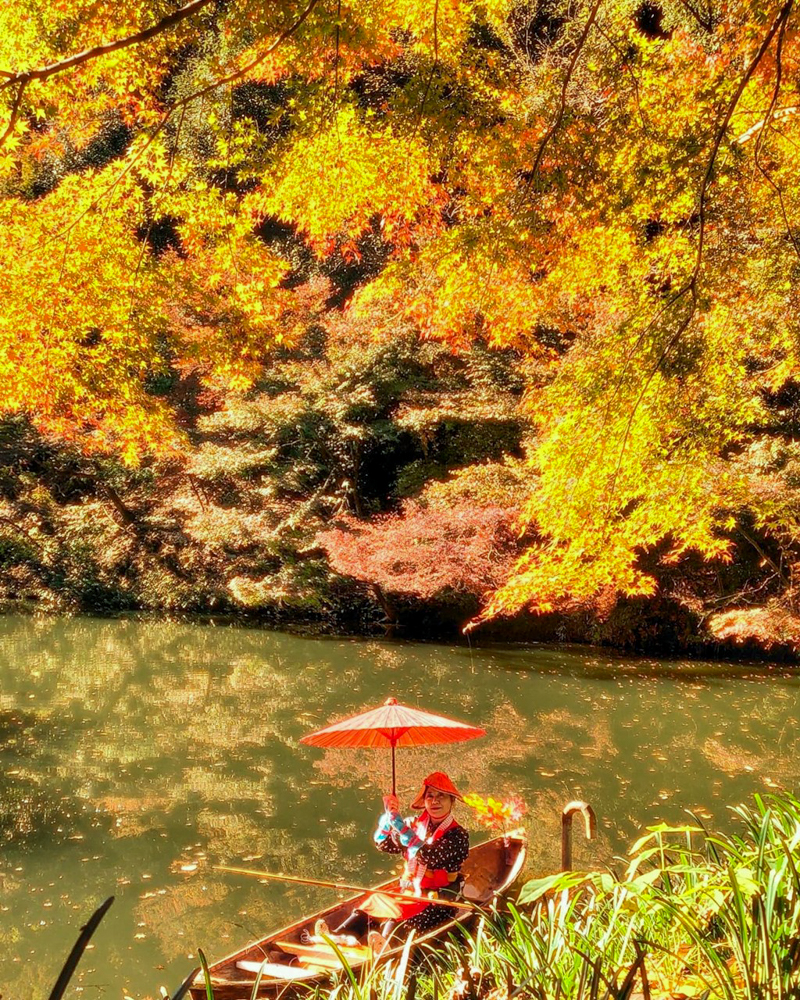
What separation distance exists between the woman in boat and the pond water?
771mm

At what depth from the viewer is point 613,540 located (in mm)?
5078

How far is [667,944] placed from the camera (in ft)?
6.82

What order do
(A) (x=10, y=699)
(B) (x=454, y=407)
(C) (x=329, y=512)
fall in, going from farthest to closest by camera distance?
(C) (x=329, y=512)
(B) (x=454, y=407)
(A) (x=10, y=699)

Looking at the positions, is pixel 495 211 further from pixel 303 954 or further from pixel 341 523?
pixel 341 523

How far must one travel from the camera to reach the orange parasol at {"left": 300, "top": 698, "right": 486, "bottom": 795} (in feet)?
16.5

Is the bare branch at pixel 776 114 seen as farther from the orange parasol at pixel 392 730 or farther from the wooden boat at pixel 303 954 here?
the wooden boat at pixel 303 954

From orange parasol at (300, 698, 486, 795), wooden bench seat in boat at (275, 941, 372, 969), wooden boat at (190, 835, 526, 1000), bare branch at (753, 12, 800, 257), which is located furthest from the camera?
orange parasol at (300, 698, 486, 795)

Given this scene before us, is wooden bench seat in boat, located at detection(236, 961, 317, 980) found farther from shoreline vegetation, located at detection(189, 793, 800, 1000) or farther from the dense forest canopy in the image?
the dense forest canopy

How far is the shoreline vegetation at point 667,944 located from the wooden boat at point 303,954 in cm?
131

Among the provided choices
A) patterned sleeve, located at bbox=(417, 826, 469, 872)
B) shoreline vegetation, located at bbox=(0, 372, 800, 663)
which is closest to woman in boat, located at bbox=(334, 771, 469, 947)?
patterned sleeve, located at bbox=(417, 826, 469, 872)

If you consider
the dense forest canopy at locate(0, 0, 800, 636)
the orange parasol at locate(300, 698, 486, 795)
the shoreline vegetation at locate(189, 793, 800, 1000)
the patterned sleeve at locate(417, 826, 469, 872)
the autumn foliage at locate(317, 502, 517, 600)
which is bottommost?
the patterned sleeve at locate(417, 826, 469, 872)

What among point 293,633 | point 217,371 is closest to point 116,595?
point 293,633

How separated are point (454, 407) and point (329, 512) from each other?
3.23 meters

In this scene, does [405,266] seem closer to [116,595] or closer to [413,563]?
[413,563]
